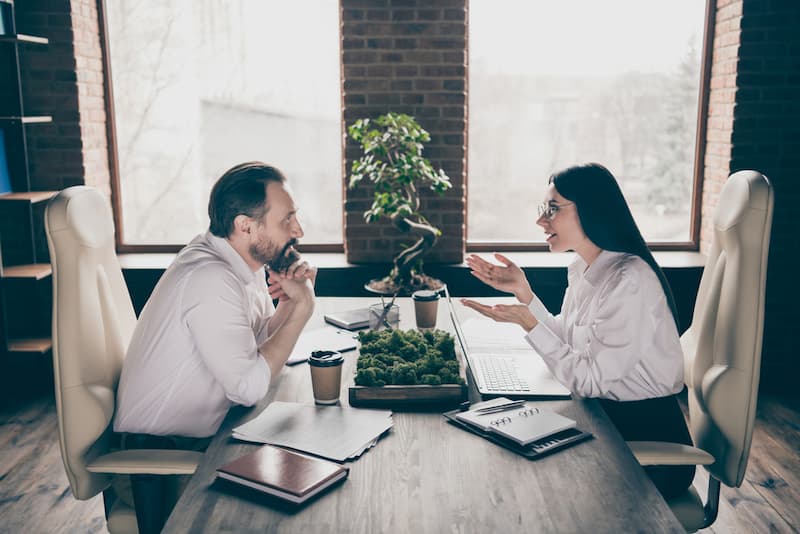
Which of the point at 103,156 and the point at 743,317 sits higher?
the point at 103,156

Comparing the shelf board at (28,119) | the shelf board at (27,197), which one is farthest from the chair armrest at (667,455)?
the shelf board at (28,119)

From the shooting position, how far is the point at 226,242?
213cm

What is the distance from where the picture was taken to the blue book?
3.94 metres

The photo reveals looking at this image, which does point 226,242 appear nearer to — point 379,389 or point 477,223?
point 379,389

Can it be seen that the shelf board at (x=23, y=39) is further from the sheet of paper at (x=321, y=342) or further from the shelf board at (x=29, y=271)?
the sheet of paper at (x=321, y=342)

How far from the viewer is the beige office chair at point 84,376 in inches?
73.4

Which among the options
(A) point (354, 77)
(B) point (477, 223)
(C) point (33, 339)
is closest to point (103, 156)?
(C) point (33, 339)

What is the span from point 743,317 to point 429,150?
98.7 inches

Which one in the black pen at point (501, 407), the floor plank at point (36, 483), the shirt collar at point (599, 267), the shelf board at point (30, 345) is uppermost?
the shirt collar at point (599, 267)

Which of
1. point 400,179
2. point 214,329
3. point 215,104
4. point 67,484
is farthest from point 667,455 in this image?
point 215,104

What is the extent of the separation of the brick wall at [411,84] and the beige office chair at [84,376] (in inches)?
89.8

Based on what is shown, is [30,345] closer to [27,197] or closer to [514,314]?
[27,197]

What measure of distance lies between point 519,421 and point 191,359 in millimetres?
829

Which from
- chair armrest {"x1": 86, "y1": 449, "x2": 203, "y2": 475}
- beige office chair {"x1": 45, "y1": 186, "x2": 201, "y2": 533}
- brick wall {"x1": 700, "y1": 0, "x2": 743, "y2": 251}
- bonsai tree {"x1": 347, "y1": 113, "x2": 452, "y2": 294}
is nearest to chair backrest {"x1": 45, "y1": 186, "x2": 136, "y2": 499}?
beige office chair {"x1": 45, "y1": 186, "x2": 201, "y2": 533}
